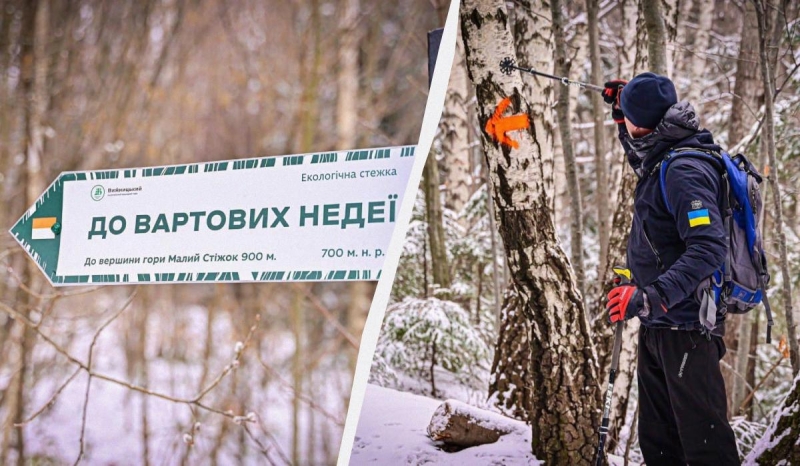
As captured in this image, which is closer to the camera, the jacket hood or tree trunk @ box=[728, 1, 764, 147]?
the jacket hood

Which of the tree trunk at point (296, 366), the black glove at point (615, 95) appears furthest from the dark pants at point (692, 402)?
the tree trunk at point (296, 366)

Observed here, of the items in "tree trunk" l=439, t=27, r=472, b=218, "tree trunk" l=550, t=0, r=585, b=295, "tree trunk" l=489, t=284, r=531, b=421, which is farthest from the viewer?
"tree trunk" l=439, t=27, r=472, b=218

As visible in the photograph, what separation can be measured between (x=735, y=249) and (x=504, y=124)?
1.99 feet

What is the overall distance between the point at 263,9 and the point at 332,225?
3.02m

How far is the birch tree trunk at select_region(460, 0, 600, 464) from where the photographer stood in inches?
61.2

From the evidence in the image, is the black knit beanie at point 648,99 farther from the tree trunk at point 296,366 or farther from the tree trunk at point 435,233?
the tree trunk at point 296,366

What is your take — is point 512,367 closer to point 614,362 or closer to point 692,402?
point 614,362

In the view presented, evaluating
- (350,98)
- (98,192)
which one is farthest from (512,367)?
(350,98)

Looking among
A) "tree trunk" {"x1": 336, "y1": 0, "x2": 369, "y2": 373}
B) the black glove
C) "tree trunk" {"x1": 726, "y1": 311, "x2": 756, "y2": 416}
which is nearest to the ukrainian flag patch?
the black glove

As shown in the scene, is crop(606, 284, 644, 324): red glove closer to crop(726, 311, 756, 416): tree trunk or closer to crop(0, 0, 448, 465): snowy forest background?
crop(726, 311, 756, 416): tree trunk

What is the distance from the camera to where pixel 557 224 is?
2312 millimetres

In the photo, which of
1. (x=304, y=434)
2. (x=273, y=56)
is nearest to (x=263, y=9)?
(x=273, y=56)

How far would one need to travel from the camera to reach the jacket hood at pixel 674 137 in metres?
1.25

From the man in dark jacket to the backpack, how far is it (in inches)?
0.7
